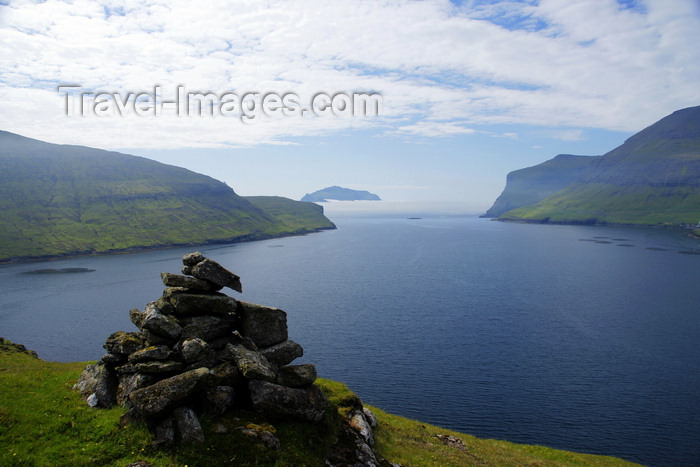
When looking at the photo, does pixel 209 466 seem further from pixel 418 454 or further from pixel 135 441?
pixel 418 454

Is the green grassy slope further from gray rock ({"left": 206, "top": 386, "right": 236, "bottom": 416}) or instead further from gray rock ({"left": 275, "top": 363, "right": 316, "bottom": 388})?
gray rock ({"left": 275, "top": 363, "right": 316, "bottom": 388})

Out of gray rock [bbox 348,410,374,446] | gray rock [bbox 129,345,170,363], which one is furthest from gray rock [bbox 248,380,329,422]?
gray rock [bbox 129,345,170,363]

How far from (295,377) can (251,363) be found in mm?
3412

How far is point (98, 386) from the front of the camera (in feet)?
78.9

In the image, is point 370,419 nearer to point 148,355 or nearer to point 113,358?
point 148,355

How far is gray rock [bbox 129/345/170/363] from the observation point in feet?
81.1

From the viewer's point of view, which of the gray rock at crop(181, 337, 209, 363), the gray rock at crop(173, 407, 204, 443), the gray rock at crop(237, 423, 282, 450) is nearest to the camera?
the gray rock at crop(173, 407, 204, 443)

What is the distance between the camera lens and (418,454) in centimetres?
3031

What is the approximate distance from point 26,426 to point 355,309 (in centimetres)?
9622

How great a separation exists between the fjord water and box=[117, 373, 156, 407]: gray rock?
43778 millimetres

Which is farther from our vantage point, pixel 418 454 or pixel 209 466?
pixel 418 454

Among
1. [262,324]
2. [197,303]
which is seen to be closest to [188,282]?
[197,303]

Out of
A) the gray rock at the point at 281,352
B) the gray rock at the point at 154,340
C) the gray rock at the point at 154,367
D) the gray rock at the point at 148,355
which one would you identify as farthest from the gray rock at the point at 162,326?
the gray rock at the point at 281,352

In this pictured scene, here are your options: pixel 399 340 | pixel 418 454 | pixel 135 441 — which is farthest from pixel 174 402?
pixel 399 340
